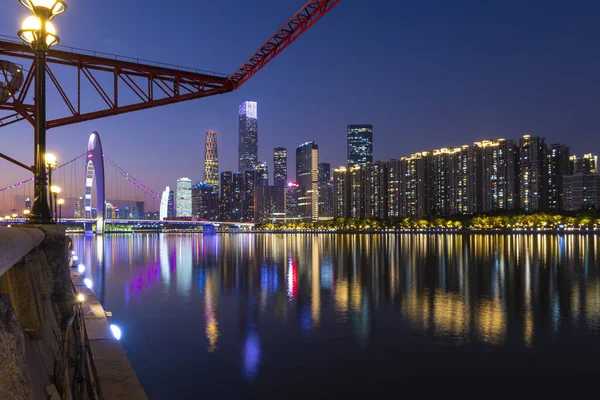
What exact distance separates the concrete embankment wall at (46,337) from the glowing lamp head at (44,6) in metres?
4.40

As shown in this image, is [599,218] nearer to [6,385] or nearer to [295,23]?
[295,23]

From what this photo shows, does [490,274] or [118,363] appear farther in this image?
[490,274]

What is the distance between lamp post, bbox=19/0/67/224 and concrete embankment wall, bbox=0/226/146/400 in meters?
0.88

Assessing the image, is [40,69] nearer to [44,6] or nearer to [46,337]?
[44,6]

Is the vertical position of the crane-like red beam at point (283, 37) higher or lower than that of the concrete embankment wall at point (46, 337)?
higher

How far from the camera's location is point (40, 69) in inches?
382

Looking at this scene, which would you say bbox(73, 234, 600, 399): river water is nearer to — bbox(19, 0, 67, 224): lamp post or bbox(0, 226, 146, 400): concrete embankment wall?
bbox(0, 226, 146, 400): concrete embankment wall

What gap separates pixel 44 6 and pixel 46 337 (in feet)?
22.8

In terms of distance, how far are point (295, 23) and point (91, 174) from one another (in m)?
131

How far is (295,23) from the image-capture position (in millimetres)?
18781

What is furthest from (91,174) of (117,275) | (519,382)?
(519,382)

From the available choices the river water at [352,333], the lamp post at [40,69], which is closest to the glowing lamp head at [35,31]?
the lamp post at [40,69]

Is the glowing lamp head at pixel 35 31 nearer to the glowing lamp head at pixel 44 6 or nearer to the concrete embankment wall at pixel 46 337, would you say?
the glowing lamp head at pixel 44 6

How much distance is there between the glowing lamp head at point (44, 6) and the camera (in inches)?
366
